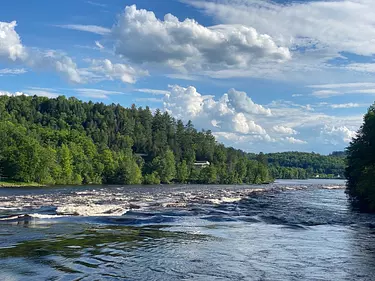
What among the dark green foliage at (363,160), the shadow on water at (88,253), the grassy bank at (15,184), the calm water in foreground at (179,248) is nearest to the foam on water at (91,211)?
the calm water in foreground at (179,248)

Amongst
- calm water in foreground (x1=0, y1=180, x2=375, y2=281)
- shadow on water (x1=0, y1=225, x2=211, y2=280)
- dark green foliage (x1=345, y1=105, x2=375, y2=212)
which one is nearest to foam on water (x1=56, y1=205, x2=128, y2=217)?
calm water in foreground (x1=0, y1=180, x2=375, y2=281)

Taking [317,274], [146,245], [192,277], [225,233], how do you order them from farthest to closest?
[225,233] < [146,245] < [317,274] < [192,277]

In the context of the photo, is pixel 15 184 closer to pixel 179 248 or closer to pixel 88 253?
pixel 179 248

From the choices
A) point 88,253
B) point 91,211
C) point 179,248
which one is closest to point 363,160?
point 91,211

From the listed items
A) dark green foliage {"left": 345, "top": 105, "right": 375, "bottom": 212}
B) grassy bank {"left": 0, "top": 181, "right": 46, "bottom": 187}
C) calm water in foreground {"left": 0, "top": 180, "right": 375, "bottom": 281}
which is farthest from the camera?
grassy bank {"left": 0, "top": 181, "right": 46, "bottom": 187}

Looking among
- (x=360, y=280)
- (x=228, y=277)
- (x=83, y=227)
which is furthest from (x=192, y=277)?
(x=83, y=227)

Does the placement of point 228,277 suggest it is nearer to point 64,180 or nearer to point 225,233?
point 225,233

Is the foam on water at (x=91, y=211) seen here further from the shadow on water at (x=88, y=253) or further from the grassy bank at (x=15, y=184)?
the grassy bank at (x=15, y=184)

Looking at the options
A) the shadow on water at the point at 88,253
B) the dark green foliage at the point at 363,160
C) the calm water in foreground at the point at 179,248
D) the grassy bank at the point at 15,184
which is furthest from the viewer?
the grassy bank at the point at 15,184

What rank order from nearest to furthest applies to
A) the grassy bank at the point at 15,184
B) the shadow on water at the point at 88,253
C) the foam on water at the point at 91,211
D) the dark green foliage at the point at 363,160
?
1. the shadow on water at the point at 88,253
2. the foam on water at the point at 91,211
3. the dark green foliage at the point at 363,160
4. the grassy bank at the point at 15,184

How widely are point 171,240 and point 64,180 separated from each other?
120591mm

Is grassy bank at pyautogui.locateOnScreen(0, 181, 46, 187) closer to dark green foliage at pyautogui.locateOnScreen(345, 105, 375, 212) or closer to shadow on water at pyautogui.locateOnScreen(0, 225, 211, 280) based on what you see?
dark green foliage at pyautogui.locateOnScreen(345, 105, 375, 212)

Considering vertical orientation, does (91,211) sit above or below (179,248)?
below

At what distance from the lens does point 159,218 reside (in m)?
41.6
